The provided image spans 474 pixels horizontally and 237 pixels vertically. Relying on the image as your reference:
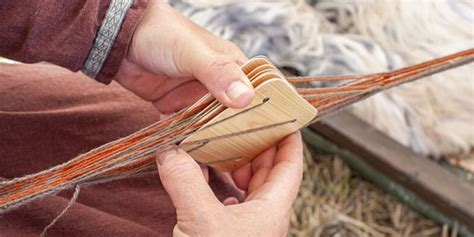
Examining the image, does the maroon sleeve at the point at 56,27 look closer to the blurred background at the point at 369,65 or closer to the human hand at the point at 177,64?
the human hand at the point at 177,64

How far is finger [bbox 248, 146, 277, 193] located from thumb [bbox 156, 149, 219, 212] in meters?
0.15

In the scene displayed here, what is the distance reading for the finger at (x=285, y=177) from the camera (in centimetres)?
70

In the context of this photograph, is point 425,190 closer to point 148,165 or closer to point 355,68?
point 355,68

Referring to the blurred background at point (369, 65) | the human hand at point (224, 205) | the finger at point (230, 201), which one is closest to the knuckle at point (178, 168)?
the human hand at point (224, 205)

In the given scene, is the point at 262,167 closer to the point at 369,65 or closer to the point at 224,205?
the point at 224,205

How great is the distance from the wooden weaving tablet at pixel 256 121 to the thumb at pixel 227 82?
12 mm

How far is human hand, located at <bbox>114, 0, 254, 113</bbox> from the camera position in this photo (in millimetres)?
656

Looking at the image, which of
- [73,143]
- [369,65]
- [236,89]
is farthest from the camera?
[369,65]

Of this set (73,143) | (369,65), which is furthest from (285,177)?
(369,65)

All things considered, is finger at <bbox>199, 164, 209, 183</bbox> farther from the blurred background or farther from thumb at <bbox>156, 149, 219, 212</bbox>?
the blurred background

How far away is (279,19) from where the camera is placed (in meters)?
1.44

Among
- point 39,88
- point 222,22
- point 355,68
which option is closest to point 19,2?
point 39,88

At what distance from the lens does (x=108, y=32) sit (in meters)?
0.77

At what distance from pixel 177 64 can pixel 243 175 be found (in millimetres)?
180
